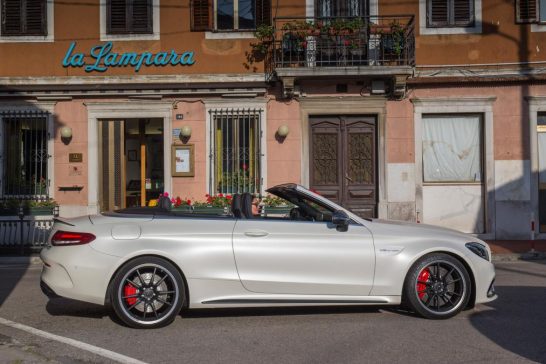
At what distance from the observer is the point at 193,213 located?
6.45 m

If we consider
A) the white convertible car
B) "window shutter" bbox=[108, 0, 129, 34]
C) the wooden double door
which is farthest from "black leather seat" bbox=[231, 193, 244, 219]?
"window shutter" bbox=[108, 0, 129, 34]

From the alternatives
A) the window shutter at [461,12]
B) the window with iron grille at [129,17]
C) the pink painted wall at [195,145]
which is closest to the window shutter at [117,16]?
the window with iron grille at [129,17]

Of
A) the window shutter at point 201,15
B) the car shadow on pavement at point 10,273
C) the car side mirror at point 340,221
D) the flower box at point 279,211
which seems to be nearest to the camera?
the car side mirror at point 340,221

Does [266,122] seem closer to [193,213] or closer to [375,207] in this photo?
[375,207]

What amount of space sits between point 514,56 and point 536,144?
80.0 inches

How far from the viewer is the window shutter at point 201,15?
47.1ft

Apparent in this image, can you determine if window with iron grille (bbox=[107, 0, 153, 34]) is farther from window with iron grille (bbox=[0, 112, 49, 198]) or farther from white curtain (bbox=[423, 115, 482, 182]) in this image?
white curtain (bbox=[423, 115, 482, 182])

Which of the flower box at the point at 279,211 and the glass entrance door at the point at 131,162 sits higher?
the glass entrance door at the point at 131,162

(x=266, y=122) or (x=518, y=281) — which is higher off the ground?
(x=266, y=122)

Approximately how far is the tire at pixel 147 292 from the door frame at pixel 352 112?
8.43 metres

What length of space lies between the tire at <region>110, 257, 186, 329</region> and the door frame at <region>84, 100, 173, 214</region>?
8591 mm

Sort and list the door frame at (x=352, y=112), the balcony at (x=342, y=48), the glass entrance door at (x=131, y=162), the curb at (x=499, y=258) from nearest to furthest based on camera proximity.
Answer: the curb at (x=499, y=258) < the balcony at (x=342, y=48) < the door frame at (x=352, y=112) < the glass entrance door at (x=131, y=162)

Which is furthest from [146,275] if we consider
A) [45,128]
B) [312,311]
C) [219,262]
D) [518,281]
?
[45,128]

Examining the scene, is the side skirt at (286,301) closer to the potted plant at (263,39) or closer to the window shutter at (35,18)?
the potted plant at (263,39)
